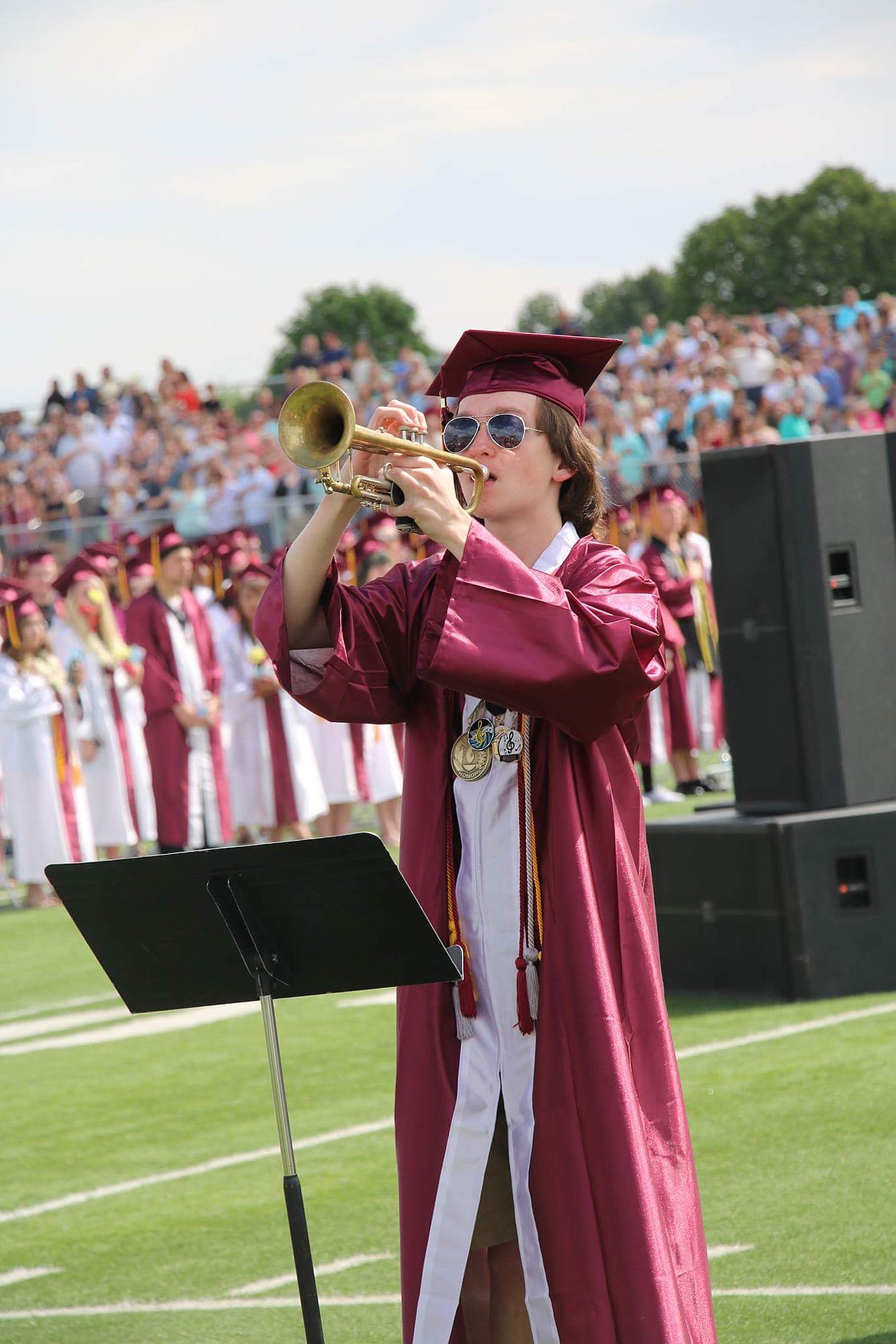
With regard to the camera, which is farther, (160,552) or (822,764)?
(160,552)

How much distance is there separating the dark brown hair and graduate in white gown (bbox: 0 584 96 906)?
11.4 m

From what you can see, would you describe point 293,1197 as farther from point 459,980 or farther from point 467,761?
point 467,761

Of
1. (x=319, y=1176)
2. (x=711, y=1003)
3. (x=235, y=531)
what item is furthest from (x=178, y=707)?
(x=319, y=1176)

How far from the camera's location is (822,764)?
26.3ft

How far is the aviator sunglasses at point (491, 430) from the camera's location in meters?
3.75

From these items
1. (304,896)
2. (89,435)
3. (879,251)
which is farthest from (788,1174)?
(879,251)

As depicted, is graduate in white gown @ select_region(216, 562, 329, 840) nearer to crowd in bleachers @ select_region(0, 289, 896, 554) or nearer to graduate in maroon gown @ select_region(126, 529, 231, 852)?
graduate in maroon gown @ select_region(126, 529, 231, 852)

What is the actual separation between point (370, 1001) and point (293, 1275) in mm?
4146

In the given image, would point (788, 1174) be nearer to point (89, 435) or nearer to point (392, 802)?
point (392, 802)

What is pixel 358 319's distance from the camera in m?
83.6

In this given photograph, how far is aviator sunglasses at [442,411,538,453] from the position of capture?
3.75 m

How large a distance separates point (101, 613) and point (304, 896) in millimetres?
12959

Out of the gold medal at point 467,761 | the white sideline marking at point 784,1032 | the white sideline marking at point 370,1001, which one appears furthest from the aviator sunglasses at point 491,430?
the white sideline marking at point 370,1001

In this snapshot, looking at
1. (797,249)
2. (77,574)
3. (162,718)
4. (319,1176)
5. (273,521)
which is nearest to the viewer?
(319,1176)
